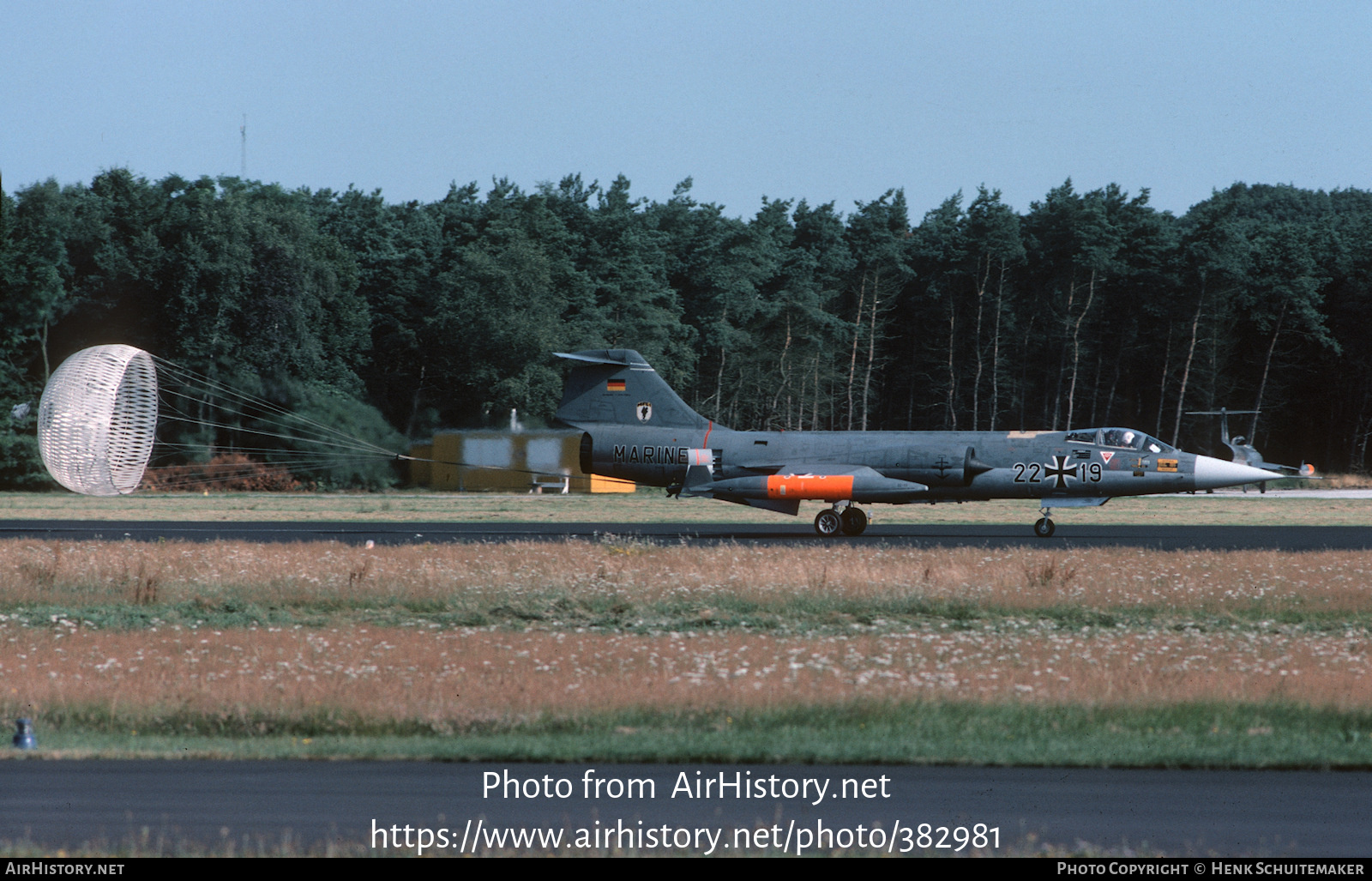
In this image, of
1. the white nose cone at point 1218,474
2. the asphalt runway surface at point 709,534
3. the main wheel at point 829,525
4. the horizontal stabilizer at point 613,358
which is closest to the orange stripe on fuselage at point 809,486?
the asphalt runway surface at point 709,534

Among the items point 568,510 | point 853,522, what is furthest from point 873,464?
point 568,510

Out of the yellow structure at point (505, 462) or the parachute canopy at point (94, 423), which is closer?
the parachute canopy at point (94, 423)

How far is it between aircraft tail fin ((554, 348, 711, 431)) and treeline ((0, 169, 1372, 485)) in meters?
35.1

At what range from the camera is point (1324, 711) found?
35.7 ft

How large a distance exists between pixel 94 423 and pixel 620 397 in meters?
12.7

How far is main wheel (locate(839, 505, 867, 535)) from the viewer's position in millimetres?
31859

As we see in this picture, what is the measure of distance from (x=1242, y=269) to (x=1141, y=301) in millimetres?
7040

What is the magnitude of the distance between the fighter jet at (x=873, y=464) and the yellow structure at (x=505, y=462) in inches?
498

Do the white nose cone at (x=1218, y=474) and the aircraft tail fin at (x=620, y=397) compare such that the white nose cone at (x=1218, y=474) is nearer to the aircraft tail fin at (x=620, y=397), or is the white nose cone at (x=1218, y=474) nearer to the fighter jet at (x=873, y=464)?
the fighter jet at (x=873, y=464)

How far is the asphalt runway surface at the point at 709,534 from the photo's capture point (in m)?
29.8

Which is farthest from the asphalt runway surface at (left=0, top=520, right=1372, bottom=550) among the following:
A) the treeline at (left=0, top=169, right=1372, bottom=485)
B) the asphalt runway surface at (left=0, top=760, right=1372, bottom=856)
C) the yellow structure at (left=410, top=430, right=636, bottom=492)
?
the treeline at (left=0, top=169, right=1372, bottom=485)

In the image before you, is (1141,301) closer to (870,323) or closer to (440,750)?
(870,323)

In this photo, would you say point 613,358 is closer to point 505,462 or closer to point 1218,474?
point 1218,474

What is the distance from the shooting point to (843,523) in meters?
31.9
